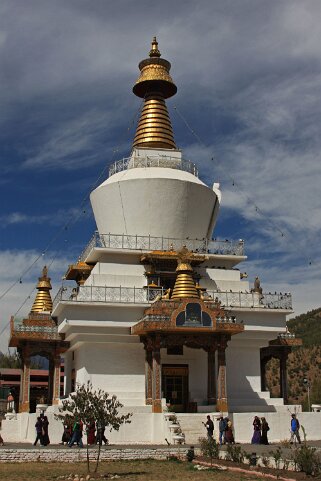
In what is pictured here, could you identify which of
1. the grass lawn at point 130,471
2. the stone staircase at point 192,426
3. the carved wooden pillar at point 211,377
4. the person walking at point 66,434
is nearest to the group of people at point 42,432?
the person walking at point 66,434

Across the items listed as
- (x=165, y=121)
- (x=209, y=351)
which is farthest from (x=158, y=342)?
(x=165, y=121)

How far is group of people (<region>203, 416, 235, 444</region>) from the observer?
851 inches

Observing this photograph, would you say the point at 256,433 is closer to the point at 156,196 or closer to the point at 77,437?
the point at 77,437

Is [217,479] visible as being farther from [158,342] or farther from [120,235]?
[120,235]

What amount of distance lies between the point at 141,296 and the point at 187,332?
11.3 ft

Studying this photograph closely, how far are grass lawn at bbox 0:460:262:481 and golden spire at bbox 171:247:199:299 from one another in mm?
9224

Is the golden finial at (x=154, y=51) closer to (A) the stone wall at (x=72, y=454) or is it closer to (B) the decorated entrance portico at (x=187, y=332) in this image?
(B) the decorated entrance portico at (x=187, y=332)

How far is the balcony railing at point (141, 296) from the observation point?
26.6 metres

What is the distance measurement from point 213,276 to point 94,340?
6487mm

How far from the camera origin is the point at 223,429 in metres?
22.0

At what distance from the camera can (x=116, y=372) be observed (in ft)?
87.1

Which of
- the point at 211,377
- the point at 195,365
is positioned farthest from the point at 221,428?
the point at 195,365

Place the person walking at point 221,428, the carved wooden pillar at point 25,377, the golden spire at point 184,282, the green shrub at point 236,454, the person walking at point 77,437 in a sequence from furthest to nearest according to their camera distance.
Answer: the carved wooden pillar at point 25,377 < the golden spire at point 184,282 < the person walking at point 221,428 < the person walking at point 77,437 < the green shrub at point 236,454

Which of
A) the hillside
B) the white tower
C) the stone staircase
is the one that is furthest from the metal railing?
the hillside
